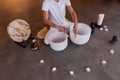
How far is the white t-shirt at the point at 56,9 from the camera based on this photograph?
4.43 feet

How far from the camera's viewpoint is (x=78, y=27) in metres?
1.52

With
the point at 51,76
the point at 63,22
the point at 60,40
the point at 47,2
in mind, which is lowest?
the point at 51,76

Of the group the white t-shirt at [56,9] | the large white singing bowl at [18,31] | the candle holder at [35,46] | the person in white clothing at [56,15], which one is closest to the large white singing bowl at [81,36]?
the person in white clothing at [56,15]

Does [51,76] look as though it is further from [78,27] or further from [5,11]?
[5,11]

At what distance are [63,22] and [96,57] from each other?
1.46ft

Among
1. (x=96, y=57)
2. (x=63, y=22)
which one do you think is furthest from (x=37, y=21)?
(x=96, y=57)

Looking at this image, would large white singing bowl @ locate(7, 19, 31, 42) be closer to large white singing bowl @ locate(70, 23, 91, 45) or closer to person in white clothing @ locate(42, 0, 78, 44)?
person in white clothing @ locate(42, 0, 78, 44)

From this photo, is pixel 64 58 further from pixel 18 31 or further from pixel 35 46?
pixel 18 31

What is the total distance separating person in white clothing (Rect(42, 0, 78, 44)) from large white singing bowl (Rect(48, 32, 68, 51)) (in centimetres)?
5

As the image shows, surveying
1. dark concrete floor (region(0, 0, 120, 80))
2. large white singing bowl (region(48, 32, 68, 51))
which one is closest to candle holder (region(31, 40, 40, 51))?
dark concrete floor (region(0, 0, 120, 80))

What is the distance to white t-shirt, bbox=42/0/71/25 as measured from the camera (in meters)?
1.35

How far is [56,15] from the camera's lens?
147 centimetres

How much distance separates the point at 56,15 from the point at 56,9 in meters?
0.06

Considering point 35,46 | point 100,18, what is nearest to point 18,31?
point 35,46
